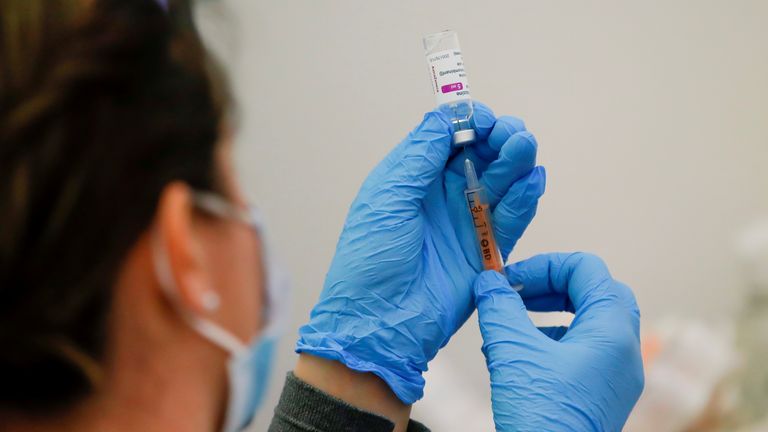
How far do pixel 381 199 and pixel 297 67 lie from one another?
0.58m

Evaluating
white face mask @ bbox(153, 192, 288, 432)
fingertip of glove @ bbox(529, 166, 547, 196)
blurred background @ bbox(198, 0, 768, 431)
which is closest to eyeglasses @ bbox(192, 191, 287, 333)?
white face mask @ bbox(153, 192, 288, 432)

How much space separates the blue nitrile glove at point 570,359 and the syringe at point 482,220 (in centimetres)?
3

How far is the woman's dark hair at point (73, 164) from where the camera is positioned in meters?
0.45

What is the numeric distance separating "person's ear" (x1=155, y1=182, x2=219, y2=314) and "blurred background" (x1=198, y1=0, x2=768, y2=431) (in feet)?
2.96

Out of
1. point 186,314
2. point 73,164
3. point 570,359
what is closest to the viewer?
point 73,164

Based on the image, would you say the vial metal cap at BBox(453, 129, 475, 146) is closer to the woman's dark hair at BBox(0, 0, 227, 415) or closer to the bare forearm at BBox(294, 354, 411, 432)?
the bare forearm at BBox(294, 354, 411, 432)

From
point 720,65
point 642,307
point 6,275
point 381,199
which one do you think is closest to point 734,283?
point 642,307

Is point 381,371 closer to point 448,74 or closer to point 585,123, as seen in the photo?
point 448,74

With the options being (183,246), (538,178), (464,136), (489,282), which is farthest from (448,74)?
(183,246)

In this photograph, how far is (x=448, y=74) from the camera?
982 millimetres

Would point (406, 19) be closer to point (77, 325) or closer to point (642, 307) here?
point (642, 307)

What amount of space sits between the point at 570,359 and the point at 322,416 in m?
0.37

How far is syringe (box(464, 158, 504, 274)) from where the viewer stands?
3.47 ft

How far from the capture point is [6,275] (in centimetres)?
46
